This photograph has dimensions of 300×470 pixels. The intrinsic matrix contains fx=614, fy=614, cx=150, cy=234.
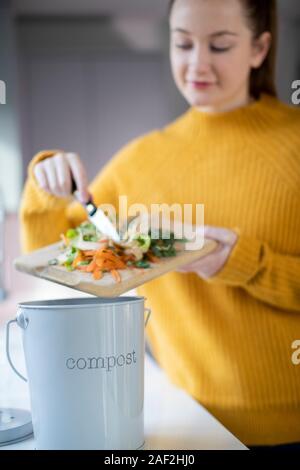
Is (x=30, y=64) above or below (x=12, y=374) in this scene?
above

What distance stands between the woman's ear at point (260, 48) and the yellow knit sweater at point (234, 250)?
4 cm

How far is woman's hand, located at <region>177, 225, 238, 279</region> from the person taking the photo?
20.0 inches

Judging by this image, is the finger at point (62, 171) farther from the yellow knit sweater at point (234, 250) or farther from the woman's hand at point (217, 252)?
the woman's hand at point (217, 252)

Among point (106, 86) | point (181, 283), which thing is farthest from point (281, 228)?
point (106, 86)

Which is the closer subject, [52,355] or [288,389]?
[52,355]

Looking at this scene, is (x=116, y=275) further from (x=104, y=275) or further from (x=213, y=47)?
(x=213, y=47)

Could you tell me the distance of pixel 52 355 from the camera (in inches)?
14.0

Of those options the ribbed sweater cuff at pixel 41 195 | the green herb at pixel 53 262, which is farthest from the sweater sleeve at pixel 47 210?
the green herb at pixel 53 262

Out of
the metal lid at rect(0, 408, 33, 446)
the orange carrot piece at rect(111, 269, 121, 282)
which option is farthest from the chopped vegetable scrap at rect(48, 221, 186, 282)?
the metal lid at rect(0, 408, 33, 446)

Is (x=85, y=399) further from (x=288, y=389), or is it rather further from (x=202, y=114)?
(x=202, y=114)

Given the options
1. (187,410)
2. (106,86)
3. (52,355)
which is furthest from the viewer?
(106,86)

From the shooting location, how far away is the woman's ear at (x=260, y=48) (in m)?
0.52
